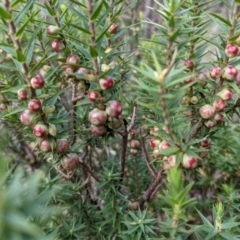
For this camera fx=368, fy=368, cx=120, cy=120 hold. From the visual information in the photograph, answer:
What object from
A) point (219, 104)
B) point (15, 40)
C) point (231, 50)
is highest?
point (15, 40)

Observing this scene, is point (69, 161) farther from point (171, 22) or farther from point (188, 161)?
point (171, 22)

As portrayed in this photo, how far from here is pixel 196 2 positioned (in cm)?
97

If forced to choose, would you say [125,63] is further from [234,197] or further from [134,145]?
[234,197]

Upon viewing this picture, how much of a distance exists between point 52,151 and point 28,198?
35 centimetres

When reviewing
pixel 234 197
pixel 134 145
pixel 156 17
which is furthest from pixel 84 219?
pixel 156 17

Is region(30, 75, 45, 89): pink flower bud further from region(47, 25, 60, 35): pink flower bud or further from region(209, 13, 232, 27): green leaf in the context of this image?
region(209, 13, 232, 27): green leaf

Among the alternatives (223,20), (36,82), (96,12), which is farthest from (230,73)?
(36,82)

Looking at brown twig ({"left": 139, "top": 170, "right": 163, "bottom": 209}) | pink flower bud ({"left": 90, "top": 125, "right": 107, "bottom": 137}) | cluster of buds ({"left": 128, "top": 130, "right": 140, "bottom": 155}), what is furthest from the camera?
cluster of buds ({"left": 128, "top": 130, "right": 140, "bottom": 155})

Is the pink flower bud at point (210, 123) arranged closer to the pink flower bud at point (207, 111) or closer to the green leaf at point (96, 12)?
the pink flower bud at point (207, 111)

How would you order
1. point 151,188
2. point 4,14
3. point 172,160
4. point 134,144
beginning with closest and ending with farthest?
1. point 4,14
2. point 172,160
3. point 151,188
4. point 134,144

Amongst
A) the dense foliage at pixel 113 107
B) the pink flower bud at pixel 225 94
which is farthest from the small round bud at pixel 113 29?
the pink flower bud at pixel 225 94

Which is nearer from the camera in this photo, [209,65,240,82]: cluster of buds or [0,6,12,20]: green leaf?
[0,6,12,20]: green leaf

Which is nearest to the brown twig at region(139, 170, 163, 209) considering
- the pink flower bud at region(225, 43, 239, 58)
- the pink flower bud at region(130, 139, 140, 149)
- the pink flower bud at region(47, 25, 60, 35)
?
the pink flower bud at region(130, 139, 140, 149)

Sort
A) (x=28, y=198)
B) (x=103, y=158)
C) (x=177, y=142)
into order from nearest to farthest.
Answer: (x=28, y=198) → (x=177, y=142) → (x=103, y=158)
